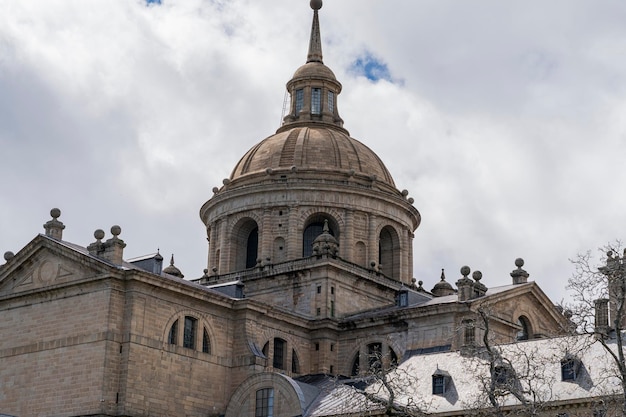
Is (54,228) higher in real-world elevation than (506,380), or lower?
higher

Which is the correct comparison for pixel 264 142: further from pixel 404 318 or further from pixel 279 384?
pixel 279 384

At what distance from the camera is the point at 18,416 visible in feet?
170

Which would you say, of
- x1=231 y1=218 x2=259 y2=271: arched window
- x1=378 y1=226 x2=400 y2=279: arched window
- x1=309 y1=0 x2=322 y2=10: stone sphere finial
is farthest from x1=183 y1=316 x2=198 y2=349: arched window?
x1=309 y1=0 x2=322 y2=10: stone sphere finial

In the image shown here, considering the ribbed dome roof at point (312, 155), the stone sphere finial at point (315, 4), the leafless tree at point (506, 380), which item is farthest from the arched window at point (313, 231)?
the stone sphere finial at point (315, 4)

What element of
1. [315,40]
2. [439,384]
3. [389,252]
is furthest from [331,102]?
[439,384]

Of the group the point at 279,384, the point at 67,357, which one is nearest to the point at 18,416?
the point at 67,357

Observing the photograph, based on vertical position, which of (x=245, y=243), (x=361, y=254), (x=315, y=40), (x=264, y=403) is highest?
(x=315, y=40)

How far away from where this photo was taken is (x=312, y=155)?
69.4 metres

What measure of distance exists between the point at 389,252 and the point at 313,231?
206 inches

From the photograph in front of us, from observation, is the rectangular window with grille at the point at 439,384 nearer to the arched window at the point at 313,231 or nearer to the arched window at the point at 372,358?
the arched window at the point at 372,358

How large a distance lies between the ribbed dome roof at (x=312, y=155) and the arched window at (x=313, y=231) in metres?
3.05

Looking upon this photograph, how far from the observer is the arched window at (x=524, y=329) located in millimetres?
61031

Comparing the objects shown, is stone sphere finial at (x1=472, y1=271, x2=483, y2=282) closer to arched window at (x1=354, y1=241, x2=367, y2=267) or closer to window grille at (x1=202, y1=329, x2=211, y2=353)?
arched window at (x1=354, y1=241, x2=367, y2=267)

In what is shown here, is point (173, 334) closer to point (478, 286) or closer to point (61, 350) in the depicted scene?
point (61, 350)
